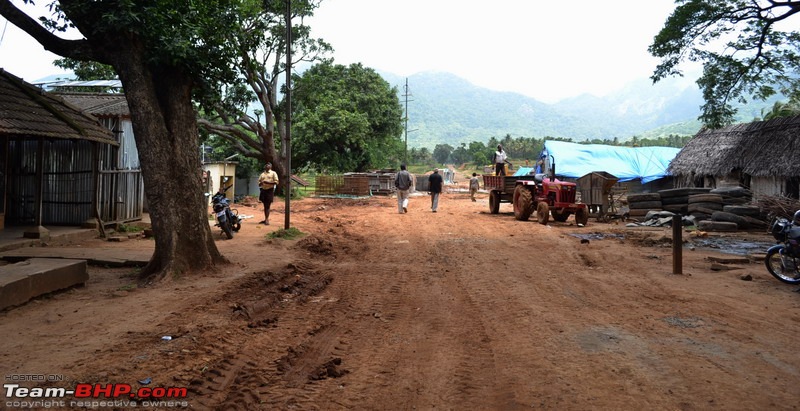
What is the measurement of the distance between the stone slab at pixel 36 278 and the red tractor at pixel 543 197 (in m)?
13.5

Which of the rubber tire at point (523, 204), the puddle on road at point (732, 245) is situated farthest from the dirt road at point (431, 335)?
the rubber tire at point (523, 204)

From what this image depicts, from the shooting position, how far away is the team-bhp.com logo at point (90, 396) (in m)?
3.76

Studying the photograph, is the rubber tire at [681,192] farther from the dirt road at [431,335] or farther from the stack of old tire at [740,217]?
the dirt road at [431,335]

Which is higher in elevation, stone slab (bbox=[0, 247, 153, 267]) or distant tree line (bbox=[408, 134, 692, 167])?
distant tree line (bbox=[408, 134, 692, 167])

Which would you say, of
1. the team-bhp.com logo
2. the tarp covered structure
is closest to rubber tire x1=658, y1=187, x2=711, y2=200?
the tarp covered structure

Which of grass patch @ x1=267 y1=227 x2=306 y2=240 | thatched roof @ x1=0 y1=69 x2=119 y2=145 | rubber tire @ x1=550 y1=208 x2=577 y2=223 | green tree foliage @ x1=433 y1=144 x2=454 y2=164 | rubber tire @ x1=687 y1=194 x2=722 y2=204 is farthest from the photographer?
green tree foliage @ x1=433 y1=144 x2=454 y2=164

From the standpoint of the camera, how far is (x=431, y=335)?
573 centimetres

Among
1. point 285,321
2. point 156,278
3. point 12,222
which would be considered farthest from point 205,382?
point 12,222

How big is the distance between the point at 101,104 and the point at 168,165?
334 inches

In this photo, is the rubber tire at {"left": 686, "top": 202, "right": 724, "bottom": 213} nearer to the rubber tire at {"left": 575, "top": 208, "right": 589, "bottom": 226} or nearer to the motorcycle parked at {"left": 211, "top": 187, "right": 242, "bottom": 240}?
the rubber tire at {"left": 575, "top": 208, "right": 589, "bottom": 226}

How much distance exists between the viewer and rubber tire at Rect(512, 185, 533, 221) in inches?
726

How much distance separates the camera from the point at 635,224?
18234 mm

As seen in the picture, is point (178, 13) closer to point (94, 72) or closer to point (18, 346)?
point (18, 346)

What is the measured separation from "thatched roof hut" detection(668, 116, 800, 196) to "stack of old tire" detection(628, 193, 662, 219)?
15.3 feet
